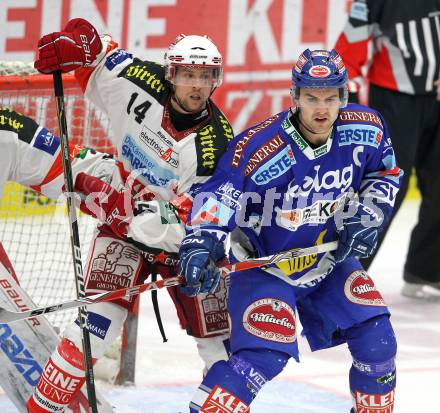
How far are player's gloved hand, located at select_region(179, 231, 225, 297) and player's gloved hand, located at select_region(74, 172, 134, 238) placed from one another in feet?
1.10

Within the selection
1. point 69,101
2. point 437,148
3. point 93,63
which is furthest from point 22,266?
point 437,148

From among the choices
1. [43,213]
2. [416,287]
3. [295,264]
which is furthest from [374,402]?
[416,287]

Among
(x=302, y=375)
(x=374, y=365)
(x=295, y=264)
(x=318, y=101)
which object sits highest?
(x=318, y=101)

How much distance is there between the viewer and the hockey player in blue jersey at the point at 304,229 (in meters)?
3.33

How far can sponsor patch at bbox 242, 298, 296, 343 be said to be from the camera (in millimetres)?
3332

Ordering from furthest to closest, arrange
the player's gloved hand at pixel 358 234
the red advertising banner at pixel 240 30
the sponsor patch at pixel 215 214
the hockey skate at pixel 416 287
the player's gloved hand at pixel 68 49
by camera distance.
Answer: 1. the red advertising banner at pixel 240 30
2. the hockey skate at pixel 416 287
3. the player's gloved hand at pixel 68 49
4. the player's gloved hand at pixel 358 234
5. the sponsor patch at pixel 215 214

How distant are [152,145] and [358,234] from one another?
681 millimetres

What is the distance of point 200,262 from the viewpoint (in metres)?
3.27

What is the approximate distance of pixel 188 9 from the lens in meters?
6.36

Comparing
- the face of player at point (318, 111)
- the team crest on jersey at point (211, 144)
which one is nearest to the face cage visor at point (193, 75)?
the team crest on jersey at point (211, 144)

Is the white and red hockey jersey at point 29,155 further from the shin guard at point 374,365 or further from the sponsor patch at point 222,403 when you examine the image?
the shin guard at point 374,365

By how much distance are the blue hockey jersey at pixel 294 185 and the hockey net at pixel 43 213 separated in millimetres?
1076

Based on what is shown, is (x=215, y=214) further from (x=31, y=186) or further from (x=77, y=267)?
(x=31, y=186)

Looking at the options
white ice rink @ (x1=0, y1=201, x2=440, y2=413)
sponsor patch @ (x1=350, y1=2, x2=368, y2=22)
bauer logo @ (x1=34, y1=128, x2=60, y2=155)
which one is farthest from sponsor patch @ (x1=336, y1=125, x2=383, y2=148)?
sponsor patch @ (x1=350, y1=2, x2=368, y2=22)
